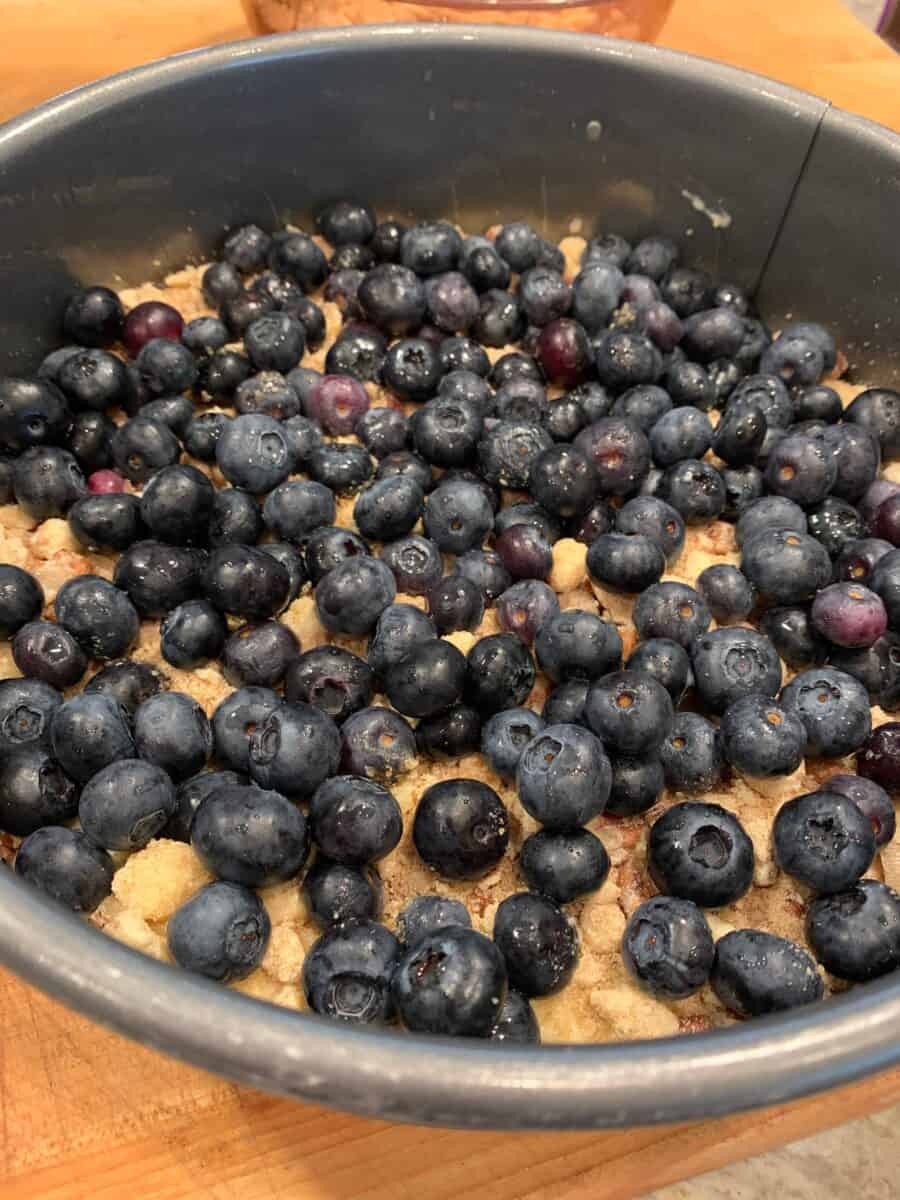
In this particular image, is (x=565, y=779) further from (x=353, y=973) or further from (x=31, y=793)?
(x=31, y=793)

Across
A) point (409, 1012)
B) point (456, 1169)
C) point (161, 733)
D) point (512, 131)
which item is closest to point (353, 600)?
point (161, 733)

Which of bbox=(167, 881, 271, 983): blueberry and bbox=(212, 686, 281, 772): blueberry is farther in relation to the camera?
bbox=(212, 686, 281, 772): blueberry

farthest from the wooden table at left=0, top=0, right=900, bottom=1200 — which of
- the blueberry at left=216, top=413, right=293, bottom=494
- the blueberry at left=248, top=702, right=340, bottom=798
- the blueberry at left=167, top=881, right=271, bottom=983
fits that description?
the blueberry at left=216, top=413, right=293, bottom=494

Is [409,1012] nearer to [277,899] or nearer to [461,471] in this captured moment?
[277,899]

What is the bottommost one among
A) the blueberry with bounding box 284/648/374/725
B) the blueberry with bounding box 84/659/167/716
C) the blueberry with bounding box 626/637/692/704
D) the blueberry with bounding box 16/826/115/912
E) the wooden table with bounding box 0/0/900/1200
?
the wooden table with bounding box 0/0/900/1200

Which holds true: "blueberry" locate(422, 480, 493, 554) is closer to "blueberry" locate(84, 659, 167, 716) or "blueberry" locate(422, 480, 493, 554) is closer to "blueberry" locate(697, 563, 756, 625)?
"blueberry" locate(697, 563, 756, 625)

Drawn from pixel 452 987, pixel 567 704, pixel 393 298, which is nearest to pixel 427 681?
pixel 567 704
